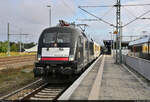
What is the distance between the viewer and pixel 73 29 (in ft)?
34.6

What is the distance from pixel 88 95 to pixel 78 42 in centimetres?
456

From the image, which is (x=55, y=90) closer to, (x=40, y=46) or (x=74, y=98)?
(x=40, y=46)

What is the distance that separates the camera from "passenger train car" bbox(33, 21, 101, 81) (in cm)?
944

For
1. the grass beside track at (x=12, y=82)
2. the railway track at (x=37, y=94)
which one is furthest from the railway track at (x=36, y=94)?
the grass beside track at (x=12, y=82)

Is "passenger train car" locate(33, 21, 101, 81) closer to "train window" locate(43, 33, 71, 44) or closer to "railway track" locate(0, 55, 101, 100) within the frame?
"train window" locate(43, 33, 71, 44)

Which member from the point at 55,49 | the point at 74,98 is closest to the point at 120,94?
the point at 74,98

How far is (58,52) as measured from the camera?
32.5 feet

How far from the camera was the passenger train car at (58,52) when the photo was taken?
944 cm

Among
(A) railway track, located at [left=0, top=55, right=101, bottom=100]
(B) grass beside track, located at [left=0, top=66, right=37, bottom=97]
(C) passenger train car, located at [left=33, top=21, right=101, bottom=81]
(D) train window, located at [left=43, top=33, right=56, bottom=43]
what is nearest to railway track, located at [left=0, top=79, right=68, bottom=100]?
(A) railway track, located at [left=0, top=55, right=101, bottom=100]

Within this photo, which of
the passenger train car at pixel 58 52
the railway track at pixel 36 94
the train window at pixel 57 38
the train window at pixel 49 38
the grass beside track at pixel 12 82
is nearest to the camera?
the railway track at pixel 36 94

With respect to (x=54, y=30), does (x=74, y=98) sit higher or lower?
lower

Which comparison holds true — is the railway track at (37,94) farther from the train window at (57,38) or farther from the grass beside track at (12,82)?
the train window at (57,38)

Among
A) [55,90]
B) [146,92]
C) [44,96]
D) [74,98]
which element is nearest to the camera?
[74,98]

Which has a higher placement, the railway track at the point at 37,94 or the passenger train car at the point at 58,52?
the passenger train car at the point at 58,52
